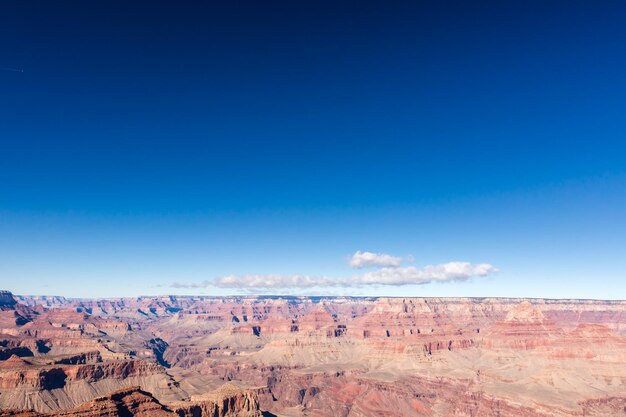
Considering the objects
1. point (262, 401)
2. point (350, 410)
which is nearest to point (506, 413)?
point (350, 410)

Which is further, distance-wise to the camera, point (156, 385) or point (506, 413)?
point (156, 385)

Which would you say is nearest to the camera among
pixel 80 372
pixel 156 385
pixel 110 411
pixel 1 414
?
pixel 1 414

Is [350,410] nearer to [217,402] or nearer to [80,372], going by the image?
[217,402]

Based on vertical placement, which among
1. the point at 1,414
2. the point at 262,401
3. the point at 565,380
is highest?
the point at 1,414

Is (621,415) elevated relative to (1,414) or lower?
lower

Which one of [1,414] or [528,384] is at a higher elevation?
[1,414]

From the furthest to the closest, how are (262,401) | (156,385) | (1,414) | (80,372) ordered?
1. (262,401)
2. (156,385)
3. (80,372)
4. (1,414)

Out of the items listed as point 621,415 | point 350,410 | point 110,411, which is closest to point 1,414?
point 110,411

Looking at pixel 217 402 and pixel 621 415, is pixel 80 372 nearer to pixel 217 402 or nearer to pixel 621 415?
pixel 217 402

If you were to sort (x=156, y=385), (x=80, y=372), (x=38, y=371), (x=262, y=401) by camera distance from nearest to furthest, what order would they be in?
(x=38, y=371) → (x=80, y=372) → (x=156, y=385) → (x=262, y=401)
